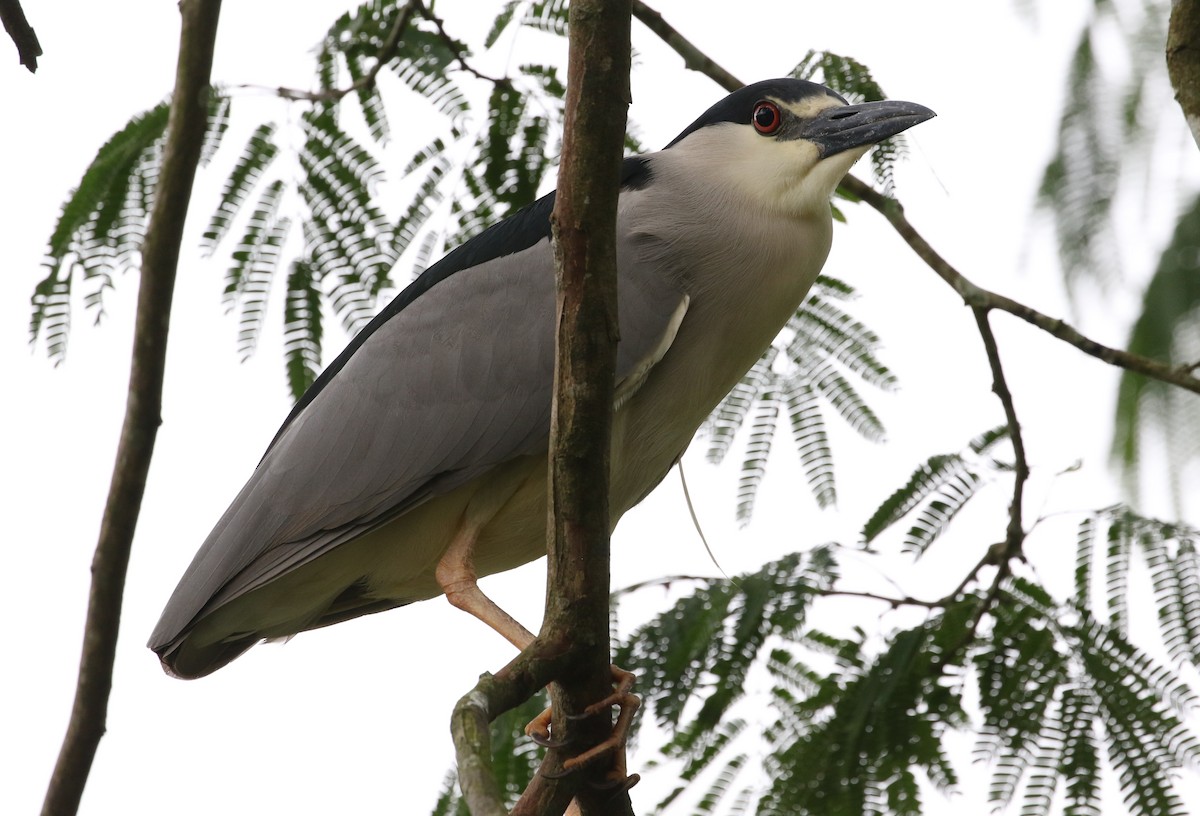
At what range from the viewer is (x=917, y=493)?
3.44 m

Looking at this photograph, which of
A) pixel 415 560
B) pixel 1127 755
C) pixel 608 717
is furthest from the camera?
pixel 415 560

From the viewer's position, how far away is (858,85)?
12.4 feet

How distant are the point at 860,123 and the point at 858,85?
0.30m

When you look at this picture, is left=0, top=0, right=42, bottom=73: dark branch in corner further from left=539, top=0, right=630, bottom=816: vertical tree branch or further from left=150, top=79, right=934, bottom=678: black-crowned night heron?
left=150, top=79, right=934, bottom=678: black-crowned night heron

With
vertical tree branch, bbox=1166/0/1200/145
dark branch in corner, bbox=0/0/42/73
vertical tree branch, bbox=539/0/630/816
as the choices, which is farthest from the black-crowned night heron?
dark branch in corner, bbox=0/0/42/73

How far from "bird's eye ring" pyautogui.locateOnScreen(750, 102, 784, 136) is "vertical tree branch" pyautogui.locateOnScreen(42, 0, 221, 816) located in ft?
5.33

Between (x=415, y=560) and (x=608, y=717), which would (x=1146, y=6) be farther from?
(x=415, y=560)

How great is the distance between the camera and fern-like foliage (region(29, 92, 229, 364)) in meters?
3.42

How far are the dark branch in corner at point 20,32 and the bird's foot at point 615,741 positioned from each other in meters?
1.52

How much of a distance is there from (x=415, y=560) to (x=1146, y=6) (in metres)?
2.29

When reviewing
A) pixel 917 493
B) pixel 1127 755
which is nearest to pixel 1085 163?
pixel 917 493

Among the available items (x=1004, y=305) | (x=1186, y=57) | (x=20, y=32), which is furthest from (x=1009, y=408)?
(x=20, y=32)

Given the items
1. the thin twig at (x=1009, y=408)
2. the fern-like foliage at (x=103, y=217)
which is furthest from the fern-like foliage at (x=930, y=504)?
the fern-like foliage at (x=103, y=217)

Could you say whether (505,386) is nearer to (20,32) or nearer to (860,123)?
Answer: (860,123)
